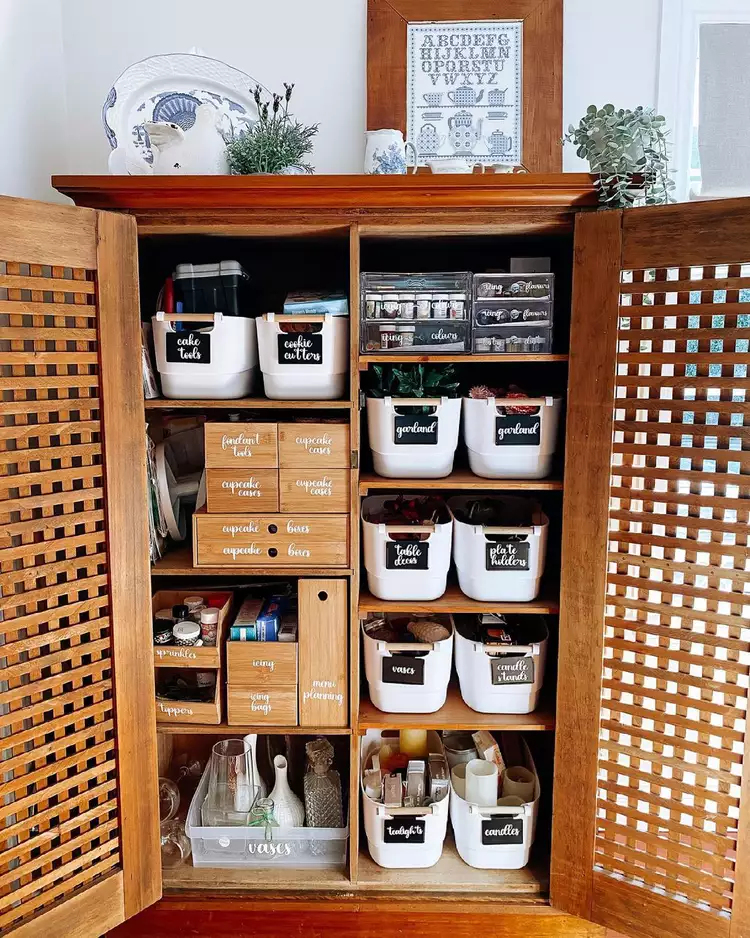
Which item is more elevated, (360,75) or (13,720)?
(360,75)

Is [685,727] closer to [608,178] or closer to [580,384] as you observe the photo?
[580,384]

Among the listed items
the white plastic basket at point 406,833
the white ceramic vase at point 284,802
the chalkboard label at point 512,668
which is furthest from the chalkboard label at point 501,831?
the white ceramic vase at point 284,802

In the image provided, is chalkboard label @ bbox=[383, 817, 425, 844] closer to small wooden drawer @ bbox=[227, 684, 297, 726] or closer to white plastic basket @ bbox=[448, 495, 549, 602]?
small wooden drawer @ bbox=[227, 684, 297, 726]

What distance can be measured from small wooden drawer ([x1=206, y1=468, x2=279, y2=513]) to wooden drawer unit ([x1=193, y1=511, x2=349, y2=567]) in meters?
0.02

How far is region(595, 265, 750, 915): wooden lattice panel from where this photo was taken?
137 cm

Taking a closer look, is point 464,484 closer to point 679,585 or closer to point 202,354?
point 679,585

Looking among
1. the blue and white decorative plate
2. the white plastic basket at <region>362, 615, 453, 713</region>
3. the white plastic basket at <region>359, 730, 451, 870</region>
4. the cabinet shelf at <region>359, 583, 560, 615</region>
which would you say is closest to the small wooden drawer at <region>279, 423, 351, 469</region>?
the cabinet shelf at <region>359, 583, 560, 615</region>

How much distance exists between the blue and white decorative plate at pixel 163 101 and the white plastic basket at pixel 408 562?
3.24 ft

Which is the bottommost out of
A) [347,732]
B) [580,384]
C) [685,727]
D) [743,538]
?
[347,732]

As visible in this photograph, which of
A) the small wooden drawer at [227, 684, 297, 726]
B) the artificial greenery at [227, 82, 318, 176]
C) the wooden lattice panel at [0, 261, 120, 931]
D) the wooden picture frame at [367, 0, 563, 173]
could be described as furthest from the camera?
the wooden picture frame at [367, 0, 563, 173]

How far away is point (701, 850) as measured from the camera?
1458 millimetres

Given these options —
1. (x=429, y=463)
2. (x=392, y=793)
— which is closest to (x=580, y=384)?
(x=429, y=463)

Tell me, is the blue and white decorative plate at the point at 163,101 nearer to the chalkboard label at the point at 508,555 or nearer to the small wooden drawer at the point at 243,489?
the small wooden drawer at the point at 243,489

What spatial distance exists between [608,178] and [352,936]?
5.92 feet
